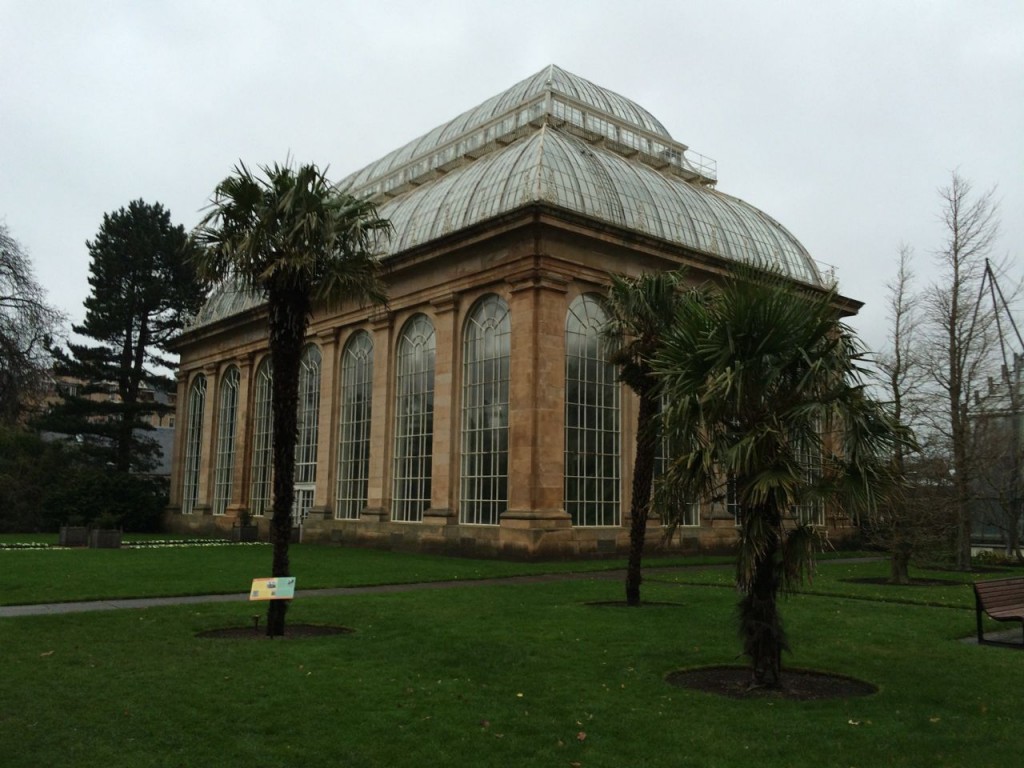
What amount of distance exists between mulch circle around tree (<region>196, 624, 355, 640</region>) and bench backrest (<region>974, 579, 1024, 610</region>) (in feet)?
31.6

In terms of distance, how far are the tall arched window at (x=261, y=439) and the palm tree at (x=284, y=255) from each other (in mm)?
32183

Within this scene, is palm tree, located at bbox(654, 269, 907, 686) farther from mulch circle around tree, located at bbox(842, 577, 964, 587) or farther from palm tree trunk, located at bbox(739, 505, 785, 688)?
mulch circle around tree, located at bbox(842, 577, 964, 587)

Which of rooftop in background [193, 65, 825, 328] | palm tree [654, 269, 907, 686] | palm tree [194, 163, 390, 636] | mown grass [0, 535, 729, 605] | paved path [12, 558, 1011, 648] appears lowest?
paved path [12, 558, 1011, 648]

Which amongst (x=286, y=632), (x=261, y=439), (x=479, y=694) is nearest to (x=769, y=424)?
(x=479, y=694)

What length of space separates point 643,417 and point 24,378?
19265 mm

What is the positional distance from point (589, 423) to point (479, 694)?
2207cm

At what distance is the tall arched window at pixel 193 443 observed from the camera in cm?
5375

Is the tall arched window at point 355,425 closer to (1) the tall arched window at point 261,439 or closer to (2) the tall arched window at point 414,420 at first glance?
(2) the tall arched window at point 414,420

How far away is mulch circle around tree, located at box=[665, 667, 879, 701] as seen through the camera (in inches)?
386

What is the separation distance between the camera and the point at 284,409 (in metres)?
14.7

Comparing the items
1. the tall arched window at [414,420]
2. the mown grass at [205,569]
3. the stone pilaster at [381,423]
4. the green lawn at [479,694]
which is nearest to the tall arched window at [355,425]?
the stone pilaster at [381,423]

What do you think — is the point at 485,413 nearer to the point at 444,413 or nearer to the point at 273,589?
the point at 444,413

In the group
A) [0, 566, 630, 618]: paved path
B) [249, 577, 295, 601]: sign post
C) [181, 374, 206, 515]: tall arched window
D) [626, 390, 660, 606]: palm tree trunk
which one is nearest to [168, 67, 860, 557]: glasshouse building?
[0, 566, 630, 618]: paved path

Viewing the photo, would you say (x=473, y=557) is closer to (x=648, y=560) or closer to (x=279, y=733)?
(x=648, y=560)
